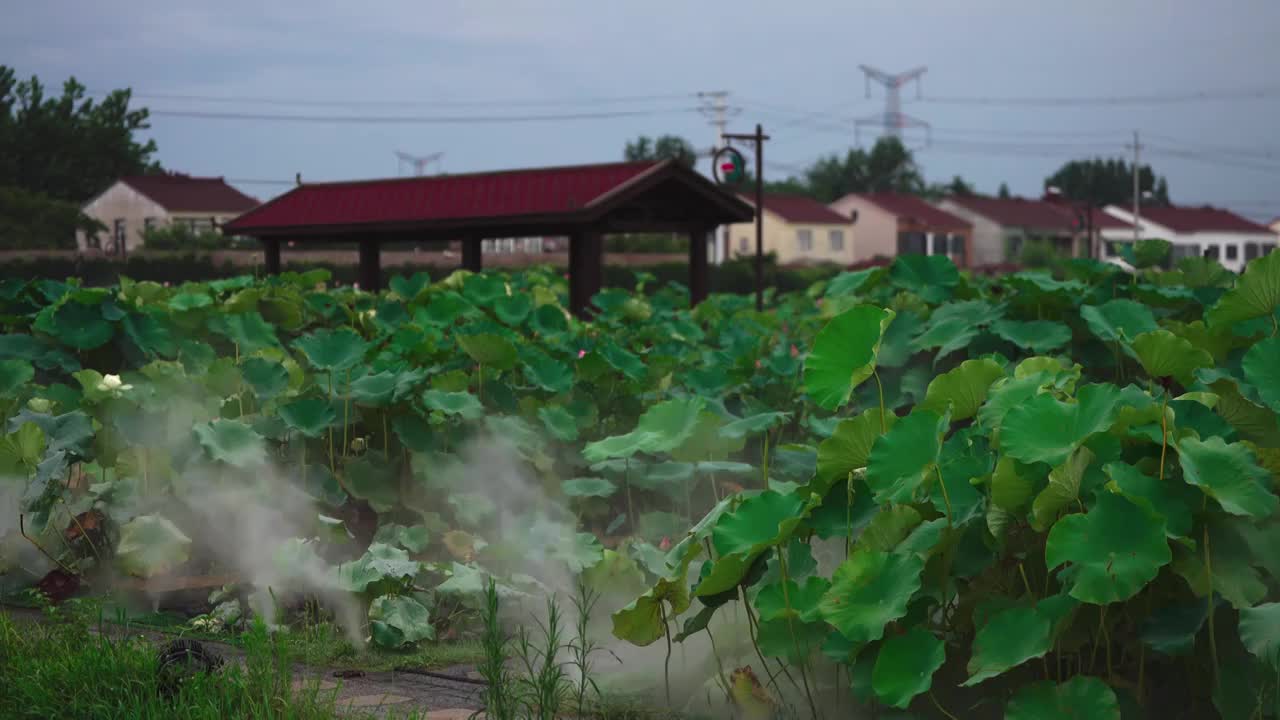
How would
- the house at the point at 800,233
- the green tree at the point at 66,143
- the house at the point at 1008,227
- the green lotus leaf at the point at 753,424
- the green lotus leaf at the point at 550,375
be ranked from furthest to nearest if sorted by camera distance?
the house at the point at 1008,227
the house at the point at 800,233
the green tree at the point at 66,143
the green lotus leaf at the point at 550,375
the green lotus leaf at the point at 753,424

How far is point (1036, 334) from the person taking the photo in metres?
4.70

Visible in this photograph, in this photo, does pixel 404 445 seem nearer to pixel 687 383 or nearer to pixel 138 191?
pixel 687 383

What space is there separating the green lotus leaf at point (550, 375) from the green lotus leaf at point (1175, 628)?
305cm

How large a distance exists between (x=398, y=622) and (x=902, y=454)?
1.86 metres

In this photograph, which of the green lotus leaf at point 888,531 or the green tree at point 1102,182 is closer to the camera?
the green lotus leaf at point 888,531

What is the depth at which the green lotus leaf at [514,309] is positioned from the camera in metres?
7.02

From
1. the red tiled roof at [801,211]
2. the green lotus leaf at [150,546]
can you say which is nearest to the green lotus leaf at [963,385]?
the green lotus leaf at [150,546]

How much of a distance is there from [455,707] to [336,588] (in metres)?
1.05

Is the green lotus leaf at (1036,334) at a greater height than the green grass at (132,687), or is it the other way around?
the green lotus leaf at (1036,334)

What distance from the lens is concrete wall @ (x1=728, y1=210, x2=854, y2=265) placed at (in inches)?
1977

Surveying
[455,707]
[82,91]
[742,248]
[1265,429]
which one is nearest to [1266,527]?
[1265,429]

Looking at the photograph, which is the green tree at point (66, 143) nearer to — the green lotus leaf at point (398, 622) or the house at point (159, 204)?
the house at point (159, 204)

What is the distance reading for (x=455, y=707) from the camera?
3227 millimetres

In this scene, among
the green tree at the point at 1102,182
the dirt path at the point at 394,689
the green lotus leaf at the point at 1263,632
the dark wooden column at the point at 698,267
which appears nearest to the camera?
the green lotus leaf at the point at 1263,632
